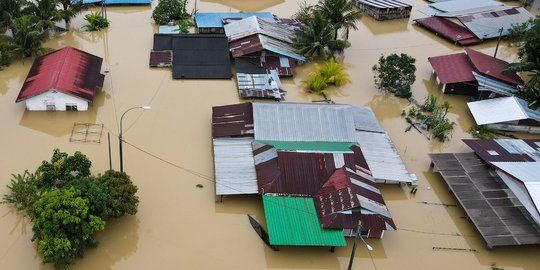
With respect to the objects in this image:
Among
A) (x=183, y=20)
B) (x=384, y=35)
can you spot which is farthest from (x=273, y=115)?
(x=384, y=35)

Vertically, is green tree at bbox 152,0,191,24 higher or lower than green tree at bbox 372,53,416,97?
higher

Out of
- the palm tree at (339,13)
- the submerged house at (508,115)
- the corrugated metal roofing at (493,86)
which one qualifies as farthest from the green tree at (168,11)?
the submerged house at (508,115)

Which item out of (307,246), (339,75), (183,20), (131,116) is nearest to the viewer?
(307,246)

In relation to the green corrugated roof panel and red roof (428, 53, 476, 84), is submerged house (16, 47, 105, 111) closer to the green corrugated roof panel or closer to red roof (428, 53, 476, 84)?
the green corrugated roof panel

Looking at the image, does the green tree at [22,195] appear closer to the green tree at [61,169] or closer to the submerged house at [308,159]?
the green tree at [61,169]

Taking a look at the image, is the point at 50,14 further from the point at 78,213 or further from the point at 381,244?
the point at 381,244

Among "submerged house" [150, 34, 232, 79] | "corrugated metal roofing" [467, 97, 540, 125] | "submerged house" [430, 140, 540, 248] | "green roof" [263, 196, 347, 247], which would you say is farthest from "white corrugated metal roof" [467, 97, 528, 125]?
"submerged house" [150, 34, 232, 79]

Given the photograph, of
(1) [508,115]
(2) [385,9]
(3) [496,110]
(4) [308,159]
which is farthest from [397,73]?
(2) [385,9]
